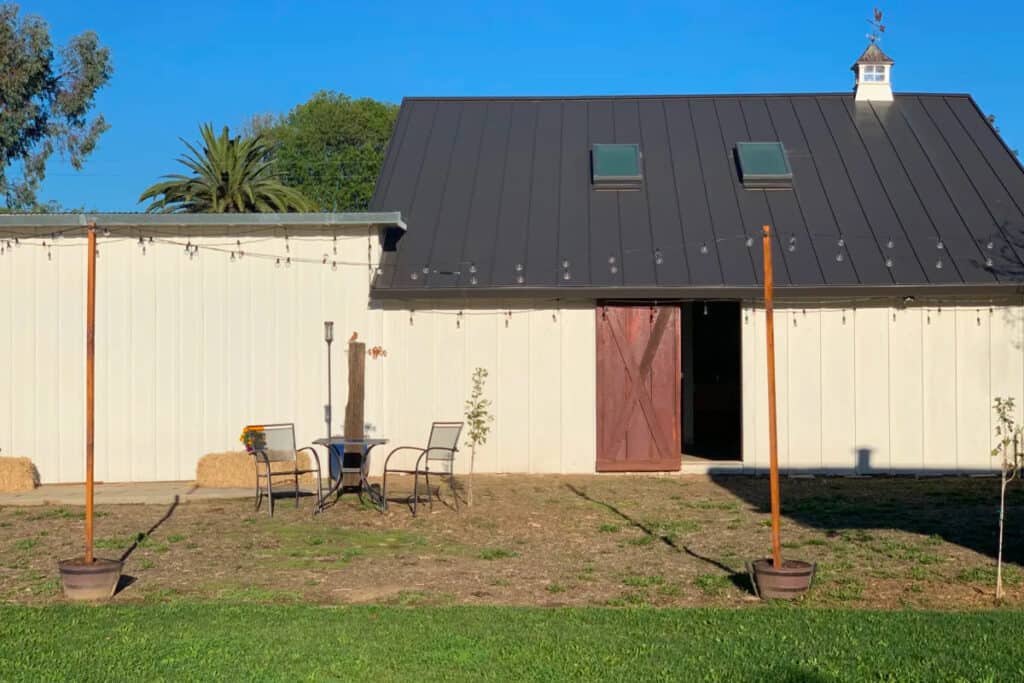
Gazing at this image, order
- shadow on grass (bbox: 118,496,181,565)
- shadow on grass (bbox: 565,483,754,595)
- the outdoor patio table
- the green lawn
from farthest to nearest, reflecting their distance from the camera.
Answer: the outdoor patio table → shadow on grass (bbox: 118,496,181,565) → shadow on grass (bbox: 565,483,754,595) → the green lawn

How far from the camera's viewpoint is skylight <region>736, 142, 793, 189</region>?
1675 cm

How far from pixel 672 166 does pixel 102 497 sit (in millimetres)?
9058

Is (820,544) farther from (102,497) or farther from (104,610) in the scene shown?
(102,497)

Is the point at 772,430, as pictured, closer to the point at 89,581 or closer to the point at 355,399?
the point at 89,581

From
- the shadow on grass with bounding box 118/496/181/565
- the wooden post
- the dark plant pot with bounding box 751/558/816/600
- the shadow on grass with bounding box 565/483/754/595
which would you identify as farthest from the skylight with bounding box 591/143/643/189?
the dark plant pot with bounding box 751/558/816/600

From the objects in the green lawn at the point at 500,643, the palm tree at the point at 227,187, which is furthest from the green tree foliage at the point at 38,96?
the green lawn at the point at 500,643

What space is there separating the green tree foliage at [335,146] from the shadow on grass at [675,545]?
2909 cm

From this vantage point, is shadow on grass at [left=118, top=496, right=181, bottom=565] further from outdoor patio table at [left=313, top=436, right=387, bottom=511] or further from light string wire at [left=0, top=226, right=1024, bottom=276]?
light string wire at [left=0, top=226, right=1024, bottom=276]

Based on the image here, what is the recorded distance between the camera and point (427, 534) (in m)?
10.5

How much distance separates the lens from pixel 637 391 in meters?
15.2

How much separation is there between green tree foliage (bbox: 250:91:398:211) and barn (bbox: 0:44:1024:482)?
25.8 m

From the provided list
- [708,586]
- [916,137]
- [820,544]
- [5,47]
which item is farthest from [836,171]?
[5,47]

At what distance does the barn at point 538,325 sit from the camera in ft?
47.8

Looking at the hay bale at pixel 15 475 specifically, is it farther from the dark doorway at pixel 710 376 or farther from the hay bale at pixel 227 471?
the dark doorway at pixel 710 376
